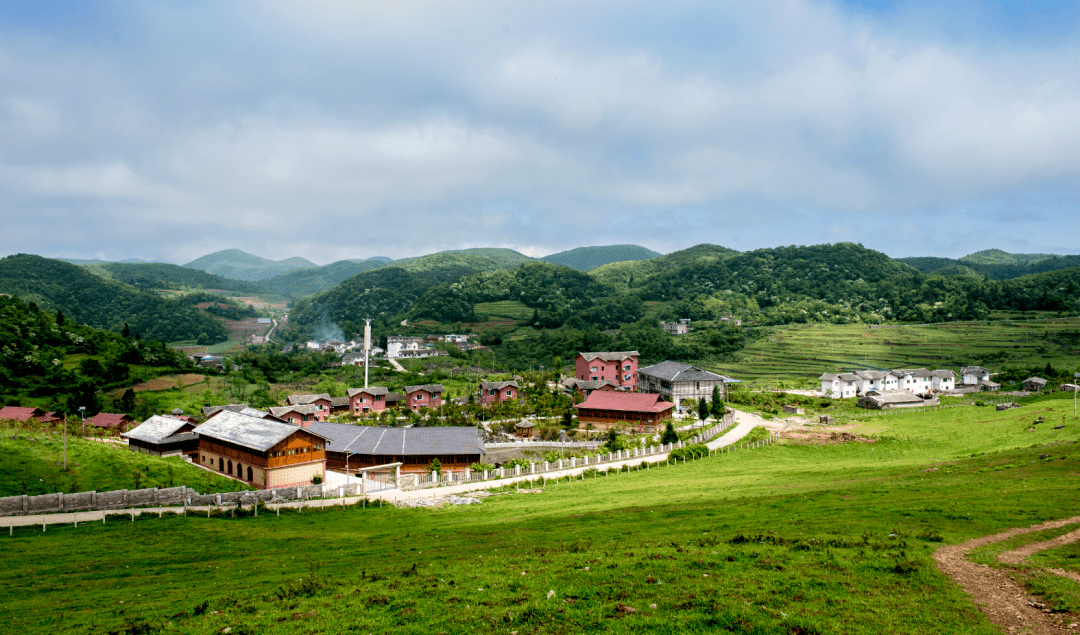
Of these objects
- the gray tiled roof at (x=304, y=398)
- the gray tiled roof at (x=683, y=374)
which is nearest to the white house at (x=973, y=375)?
the gray tiled roof at (x=683, y=374)

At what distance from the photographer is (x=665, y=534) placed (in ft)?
57.7

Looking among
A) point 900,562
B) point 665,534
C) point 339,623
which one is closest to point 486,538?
point 665,534

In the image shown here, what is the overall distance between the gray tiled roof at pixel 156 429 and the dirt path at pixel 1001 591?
42.7m

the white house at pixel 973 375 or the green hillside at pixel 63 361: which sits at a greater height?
the green hillside at pixel 63 361

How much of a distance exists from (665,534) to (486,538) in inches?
232

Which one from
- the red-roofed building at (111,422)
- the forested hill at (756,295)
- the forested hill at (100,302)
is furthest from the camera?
the forested hill at (100,302)

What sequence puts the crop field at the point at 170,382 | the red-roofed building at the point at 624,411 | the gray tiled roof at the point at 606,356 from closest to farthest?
1. the red-roofed building at the point at 624,411
2. the crop field at the point at 170,382
3. the gray tiled roof at the point at 606,356

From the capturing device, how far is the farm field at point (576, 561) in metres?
10.8

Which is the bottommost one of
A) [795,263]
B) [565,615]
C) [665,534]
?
[665,534]

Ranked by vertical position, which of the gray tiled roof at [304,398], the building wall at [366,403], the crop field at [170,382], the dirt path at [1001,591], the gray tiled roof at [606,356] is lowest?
the building wall at [366,403]

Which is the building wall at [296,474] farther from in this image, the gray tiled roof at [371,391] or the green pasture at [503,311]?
the green pasture at [503,311]

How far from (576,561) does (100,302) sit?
18596 cm

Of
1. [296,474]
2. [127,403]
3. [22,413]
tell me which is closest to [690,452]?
[296,474]

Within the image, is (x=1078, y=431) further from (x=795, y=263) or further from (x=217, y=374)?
(x=795, y=263)
